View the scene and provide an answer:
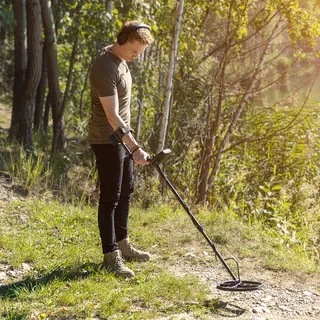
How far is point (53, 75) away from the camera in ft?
32.0

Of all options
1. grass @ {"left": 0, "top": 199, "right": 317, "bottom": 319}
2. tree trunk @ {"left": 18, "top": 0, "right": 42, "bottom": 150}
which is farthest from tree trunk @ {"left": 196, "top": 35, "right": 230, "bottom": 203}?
tree trunk @ {"left": 18, "top": 0, "right": 42, "bottom": 150}

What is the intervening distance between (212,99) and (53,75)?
270cm

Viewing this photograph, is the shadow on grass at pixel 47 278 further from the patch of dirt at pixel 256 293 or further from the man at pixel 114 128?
the patch of dirt at pixel 256 293

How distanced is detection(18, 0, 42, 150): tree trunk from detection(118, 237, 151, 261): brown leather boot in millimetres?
4898

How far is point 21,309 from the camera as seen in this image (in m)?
4.11

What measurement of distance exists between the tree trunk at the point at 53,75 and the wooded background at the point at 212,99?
0.02 meters

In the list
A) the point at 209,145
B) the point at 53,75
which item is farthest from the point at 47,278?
the point at 53,75

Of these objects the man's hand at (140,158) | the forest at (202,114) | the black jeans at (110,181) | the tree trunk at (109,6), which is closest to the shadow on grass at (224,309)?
the black jeans at (110,181)

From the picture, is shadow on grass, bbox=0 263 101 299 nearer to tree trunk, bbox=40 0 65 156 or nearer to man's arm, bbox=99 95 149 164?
man's arm, bbox=99 95 149 164

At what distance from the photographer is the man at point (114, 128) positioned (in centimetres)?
453

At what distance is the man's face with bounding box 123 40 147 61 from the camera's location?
460 centimetres

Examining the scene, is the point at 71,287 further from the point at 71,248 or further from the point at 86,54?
the point at 86,54

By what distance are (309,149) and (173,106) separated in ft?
6.77

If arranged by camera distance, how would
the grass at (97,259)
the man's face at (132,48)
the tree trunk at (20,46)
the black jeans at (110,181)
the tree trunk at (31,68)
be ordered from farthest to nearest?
the tree trunk at (20,46) → the tree trunk at (31,68) → the black jeans at (110,181) → the man's face at (132,48) → the grass at (97,259)
